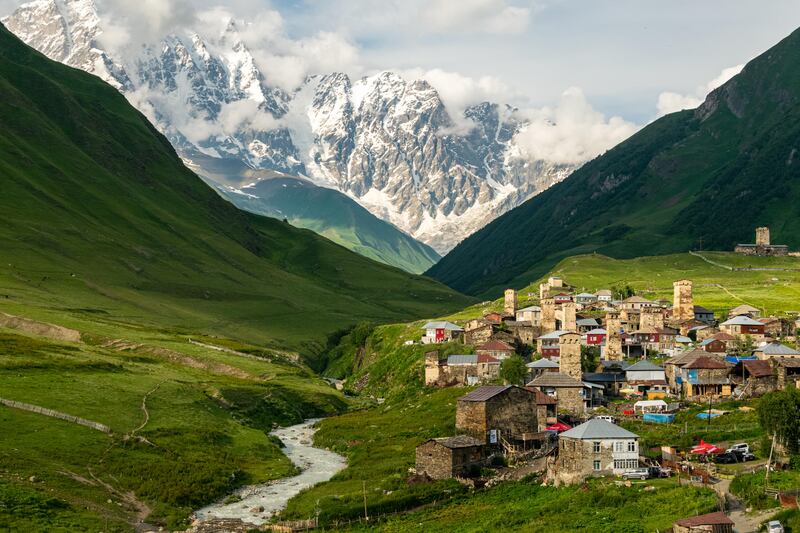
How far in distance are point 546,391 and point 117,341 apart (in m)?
80.0

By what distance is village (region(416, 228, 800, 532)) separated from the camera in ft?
264

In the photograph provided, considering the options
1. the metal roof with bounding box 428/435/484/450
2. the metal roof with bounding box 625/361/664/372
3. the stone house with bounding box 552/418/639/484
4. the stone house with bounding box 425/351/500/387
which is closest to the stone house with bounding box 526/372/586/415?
the metal roof with bounding box 625/361/664/372

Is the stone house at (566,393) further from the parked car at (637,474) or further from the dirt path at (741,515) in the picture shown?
the dirt path at (741,515)

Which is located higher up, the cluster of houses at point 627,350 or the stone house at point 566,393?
the cluster of houses at point 627,350

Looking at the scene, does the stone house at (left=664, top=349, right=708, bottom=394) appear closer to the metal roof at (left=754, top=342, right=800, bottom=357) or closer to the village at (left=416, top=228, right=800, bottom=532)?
the village at (left=416, top=228, right=800, bottom=532)

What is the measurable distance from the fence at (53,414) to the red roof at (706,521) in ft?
204

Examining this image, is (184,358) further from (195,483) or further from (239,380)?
(195,483)

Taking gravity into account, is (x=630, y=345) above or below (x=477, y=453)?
above

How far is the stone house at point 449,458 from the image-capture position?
86938 millimetres

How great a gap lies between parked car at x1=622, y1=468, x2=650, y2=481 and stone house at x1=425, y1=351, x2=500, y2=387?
5305 centimetres

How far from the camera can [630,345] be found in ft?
488

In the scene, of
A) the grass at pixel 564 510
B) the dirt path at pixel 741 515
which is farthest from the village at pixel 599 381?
the grass at pixel 564 510

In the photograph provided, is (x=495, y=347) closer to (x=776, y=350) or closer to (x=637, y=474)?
(x=776, y=350)

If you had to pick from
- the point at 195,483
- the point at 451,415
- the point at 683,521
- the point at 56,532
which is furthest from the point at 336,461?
the point at 683,521
